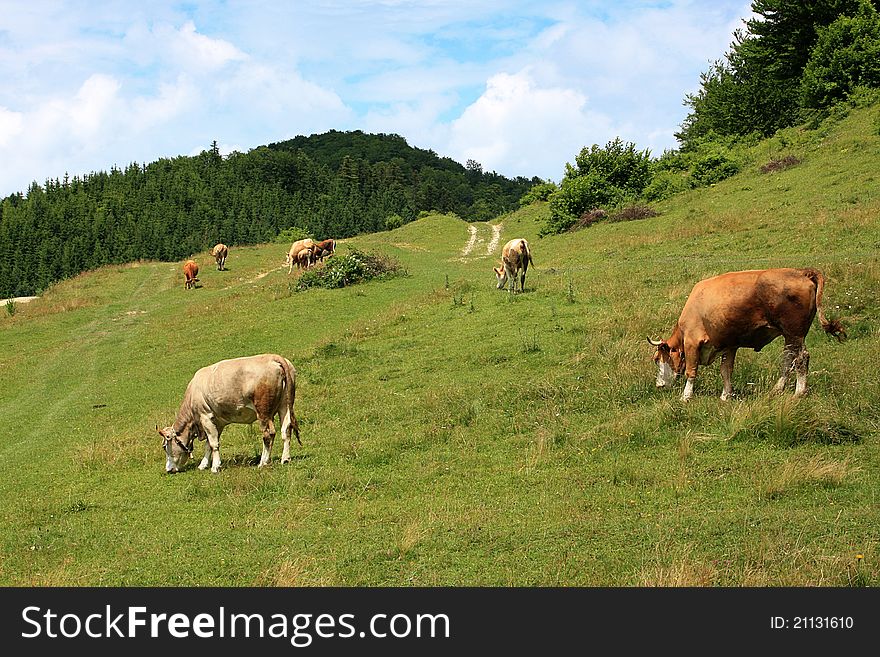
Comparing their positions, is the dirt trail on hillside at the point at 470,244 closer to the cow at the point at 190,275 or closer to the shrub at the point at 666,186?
the shrub at the point at 666,186

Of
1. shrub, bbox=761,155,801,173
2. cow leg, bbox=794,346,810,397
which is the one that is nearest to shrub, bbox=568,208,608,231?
shrub, bbox=761,155,801,173

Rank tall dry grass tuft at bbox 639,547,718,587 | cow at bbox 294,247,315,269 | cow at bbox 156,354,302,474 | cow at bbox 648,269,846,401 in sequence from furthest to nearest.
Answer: cow at bbox 294,247,315,269
cow at bbox 156,354,302,474
cow at bbox 648,269,846,401
tall dry grass tuft at bbox 639,547,718,587

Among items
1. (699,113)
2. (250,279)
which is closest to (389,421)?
(250,279)

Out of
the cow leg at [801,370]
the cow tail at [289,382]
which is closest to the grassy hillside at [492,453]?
the cow leg at [801,370]

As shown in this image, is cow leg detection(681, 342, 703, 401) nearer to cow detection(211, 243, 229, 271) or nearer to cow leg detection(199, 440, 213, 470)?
cow leg detection(199, 440, 213, 470)

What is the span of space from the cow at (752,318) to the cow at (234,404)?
654 centimetres

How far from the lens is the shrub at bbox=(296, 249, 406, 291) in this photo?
35.1 metres

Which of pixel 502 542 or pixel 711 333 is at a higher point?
pixel 711 333

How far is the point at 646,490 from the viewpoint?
934 cm

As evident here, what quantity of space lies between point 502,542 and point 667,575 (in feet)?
6.68

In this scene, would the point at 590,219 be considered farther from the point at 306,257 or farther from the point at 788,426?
the point at 788,426

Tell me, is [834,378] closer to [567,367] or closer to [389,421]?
[567,367]

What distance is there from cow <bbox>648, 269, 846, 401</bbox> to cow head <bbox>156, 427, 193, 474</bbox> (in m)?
8.40

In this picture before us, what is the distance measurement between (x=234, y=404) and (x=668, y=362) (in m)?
7.35
